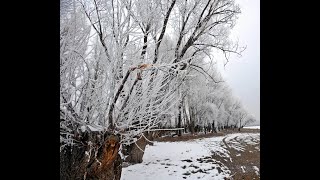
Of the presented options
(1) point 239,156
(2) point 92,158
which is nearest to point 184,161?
(1) point 239,156

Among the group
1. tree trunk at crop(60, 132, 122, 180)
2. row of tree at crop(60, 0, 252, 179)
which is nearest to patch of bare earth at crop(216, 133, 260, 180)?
row of tree at crop(60, 0, 252, 179)

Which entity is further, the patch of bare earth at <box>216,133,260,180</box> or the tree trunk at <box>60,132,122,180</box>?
the tree trunk at <box>60,132,122,180</box>

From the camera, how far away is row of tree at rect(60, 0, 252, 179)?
77.1 inches

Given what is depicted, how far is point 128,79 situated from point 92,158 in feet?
1.81

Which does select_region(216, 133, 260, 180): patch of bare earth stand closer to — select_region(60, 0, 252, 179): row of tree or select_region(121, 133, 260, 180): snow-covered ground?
select_region(121, 133, 260, 180): snow-covered ground

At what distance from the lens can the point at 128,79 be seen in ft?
6.39

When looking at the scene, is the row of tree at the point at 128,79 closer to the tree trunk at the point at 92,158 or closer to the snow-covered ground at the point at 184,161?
the tree trunk at the point at 92,158

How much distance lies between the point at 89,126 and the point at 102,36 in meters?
0.58
